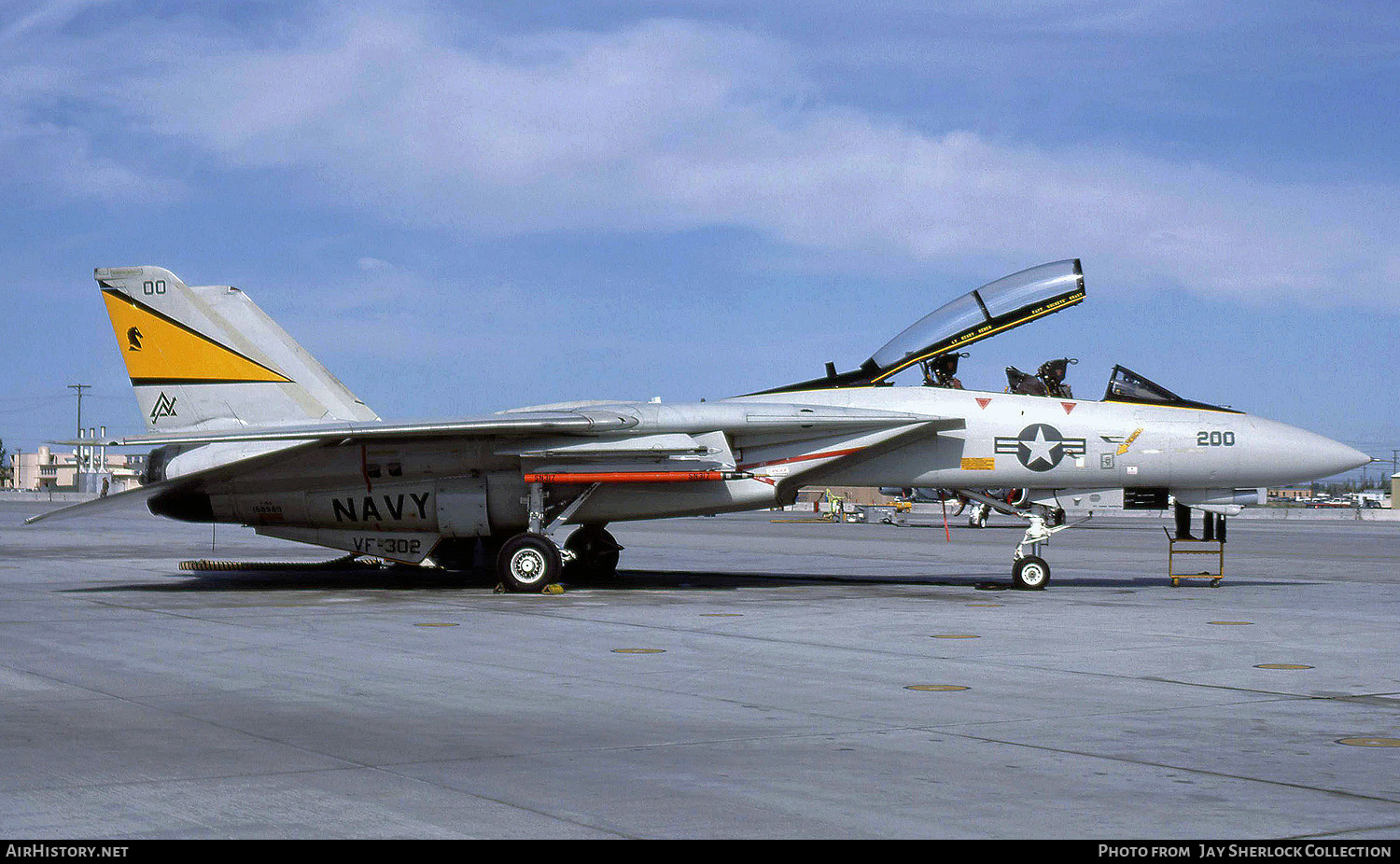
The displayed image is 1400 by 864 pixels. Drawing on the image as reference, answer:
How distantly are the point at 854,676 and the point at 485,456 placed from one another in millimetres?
8671

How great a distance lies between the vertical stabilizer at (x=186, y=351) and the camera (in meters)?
17.5

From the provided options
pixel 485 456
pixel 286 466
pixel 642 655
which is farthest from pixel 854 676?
pixel 286 466

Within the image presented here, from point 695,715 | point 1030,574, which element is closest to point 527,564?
point 1030,574

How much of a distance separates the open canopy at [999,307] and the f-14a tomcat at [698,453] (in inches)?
1.0

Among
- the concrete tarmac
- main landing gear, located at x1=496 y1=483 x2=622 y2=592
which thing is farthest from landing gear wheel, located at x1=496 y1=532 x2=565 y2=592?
the concrete tarmac

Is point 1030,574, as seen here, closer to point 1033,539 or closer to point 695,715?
point 1033,539

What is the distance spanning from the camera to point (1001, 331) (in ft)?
55.5

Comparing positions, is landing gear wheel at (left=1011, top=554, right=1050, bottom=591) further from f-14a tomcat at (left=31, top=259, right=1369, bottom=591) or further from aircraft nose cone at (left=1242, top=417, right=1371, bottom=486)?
aircraft nose cone at (left=1242, top=417, right=1371, bottom=486)

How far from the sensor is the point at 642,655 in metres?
10.0

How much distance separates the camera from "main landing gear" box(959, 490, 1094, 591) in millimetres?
16984

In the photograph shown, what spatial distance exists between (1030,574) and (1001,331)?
10.5 ft

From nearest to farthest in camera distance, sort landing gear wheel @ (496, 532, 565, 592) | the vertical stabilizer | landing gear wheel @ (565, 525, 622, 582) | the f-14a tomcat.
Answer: landing gear wheel @ (496, 532, 565, 592), the f-14a tomcat, the vertical stabilizer, landing gear wheel @ (565, 525, 622, 582)

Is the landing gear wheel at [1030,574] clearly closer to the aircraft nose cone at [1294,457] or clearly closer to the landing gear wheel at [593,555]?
the aircraft nose cone at [1294,457]

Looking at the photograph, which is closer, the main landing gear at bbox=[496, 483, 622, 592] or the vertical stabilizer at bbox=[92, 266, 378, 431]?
the main landing gear at bbox=[496, 483, 622, 592]
